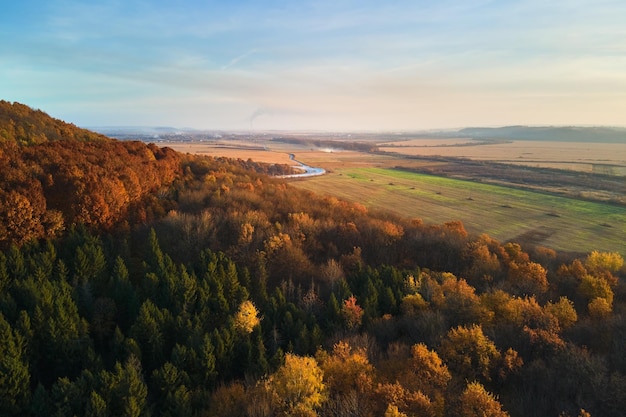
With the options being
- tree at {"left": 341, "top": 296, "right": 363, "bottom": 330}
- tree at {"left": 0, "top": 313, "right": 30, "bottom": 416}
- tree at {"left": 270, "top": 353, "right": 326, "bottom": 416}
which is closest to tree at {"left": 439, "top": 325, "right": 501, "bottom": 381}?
tree at {"left": 341, "top": 296, "right": 363, "bottom": 330}

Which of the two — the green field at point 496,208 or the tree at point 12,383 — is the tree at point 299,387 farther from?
the green field at point 496,208

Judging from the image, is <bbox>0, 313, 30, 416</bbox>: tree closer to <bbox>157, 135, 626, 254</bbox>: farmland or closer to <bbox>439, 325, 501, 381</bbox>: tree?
<bbox>439, 325, 501, 381</bbox>: tree

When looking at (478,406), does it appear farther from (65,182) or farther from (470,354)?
(65,182)

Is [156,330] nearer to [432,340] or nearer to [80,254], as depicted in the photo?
[80,254]

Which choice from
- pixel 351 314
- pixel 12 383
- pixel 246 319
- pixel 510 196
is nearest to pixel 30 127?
pixel 12 383

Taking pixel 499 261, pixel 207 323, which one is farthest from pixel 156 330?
pixel 499 261

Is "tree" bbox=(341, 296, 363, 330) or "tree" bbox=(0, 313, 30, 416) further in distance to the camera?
"tree" bbox=(341, 296, 363, 330)
